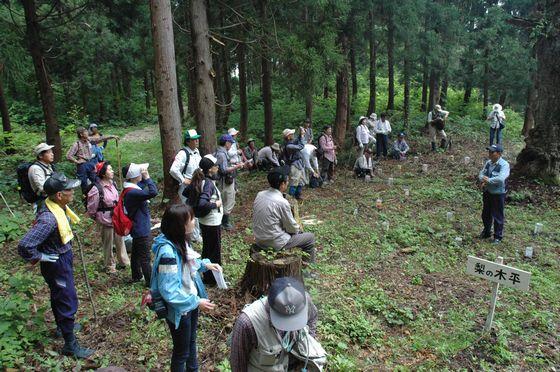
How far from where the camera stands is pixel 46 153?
22.4 feet

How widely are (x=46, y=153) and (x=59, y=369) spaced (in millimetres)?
4193

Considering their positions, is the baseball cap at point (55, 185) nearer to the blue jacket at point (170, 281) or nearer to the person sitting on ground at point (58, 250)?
the person sitting on ground at point (58, 250)

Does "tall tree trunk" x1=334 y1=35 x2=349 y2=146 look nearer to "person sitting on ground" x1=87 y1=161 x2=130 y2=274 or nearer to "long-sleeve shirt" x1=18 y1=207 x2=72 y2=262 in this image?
"person sitting on ground" x1=87 y1=161 x2=130 y2=274

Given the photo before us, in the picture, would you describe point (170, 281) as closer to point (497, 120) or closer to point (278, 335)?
point (278, 335)

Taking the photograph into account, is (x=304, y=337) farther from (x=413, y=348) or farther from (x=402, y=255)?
(x=402, y=255)

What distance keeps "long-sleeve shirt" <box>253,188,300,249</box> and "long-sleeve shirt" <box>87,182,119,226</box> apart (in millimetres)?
2190

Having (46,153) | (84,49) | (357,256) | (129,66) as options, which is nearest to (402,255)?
(357,256)

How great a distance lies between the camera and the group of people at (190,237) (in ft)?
8.48

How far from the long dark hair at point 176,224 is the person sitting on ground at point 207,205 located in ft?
7.46

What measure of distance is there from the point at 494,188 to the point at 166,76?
7124mm

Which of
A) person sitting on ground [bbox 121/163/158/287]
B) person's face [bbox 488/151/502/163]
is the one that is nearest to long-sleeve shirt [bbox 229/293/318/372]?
person sitting on ground [bbox 121/163/158/287]

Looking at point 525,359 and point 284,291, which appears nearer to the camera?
point 284,291

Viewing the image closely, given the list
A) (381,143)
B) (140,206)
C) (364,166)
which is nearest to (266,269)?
(140,206)

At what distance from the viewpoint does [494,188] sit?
829 centimetres
